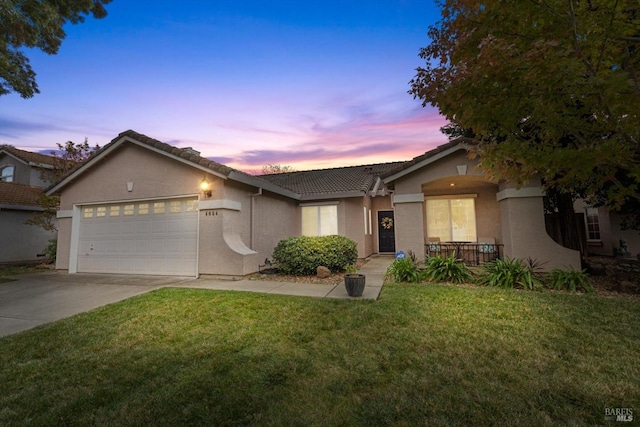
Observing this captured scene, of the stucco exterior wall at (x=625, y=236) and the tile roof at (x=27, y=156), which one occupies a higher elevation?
the tile roof at (x=27, y=156)

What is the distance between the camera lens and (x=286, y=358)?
11.2ft

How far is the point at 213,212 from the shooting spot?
28.5ft

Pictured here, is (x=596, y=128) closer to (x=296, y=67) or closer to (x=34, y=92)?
→ (x=296, y=67)

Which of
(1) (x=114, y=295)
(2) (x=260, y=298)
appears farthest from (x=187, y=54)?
(2) (x=260, y=298)

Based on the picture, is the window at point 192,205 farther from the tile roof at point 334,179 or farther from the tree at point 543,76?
the tree at point 543,76

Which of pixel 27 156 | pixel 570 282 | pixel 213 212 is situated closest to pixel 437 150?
pixel 570 282

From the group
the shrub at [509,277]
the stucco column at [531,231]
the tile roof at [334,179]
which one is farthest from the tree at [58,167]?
the stucco column at [531,231]

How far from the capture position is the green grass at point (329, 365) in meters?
2.40

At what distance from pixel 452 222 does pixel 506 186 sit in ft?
11.0

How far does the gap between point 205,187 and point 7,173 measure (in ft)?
58.8

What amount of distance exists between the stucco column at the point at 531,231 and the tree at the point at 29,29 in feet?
51.4

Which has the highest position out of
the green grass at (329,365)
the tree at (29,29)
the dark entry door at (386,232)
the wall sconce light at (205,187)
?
the tree at (29,29)

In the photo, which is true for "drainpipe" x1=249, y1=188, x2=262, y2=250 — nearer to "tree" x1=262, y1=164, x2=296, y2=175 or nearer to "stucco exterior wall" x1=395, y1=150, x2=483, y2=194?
"stucco exterior wall" x1=395, y1=150, x2=483, y2=194

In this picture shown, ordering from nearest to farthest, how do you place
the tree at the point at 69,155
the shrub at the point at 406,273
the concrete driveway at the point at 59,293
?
1. the concrete driveway at the point at 59,293
2. the shrub at the point at 406,273
3. the tree at the point at 69,155
